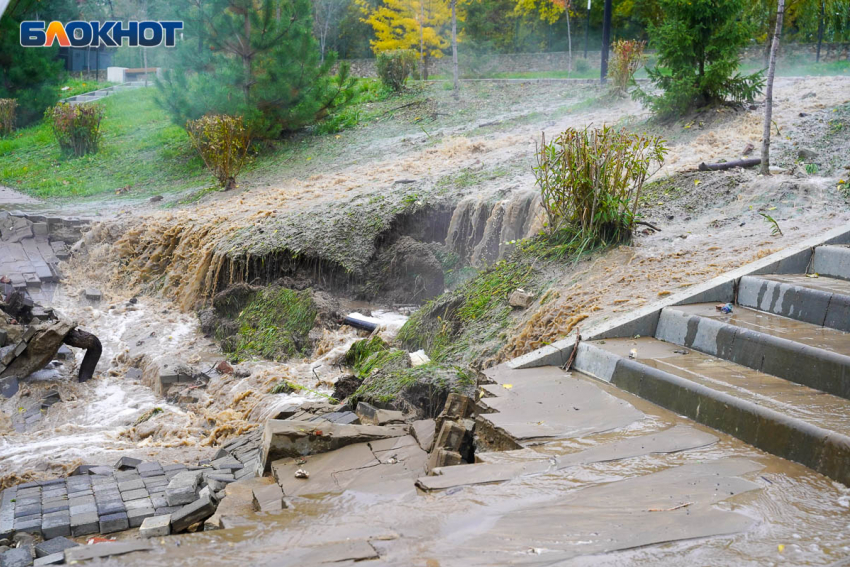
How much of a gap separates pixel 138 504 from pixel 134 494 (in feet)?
0.56

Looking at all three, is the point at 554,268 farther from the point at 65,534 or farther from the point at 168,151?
the point at 168,151

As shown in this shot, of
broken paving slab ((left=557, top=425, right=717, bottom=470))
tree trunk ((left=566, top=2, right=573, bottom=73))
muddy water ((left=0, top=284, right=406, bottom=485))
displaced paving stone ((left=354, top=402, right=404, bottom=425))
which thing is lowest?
muddy water ((left=0, top=284, right=406, bottom=485))

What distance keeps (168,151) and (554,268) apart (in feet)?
49.7

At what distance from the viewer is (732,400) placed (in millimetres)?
3598

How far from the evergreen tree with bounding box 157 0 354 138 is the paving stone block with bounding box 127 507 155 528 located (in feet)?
42.1

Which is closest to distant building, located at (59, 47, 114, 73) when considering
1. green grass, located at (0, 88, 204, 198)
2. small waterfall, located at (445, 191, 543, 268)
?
green grass, located at (0, 88, 204, 198)

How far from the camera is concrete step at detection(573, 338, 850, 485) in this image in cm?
316

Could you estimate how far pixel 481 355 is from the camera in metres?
5.59

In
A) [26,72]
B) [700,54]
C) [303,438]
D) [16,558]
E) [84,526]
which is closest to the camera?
[16,558]

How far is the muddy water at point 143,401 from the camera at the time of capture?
595 cm

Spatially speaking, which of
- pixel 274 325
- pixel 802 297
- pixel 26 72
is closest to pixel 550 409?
pixel 802 297

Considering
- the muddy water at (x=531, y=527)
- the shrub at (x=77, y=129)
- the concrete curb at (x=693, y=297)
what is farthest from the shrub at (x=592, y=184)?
the shrub at (x=77, y=129)

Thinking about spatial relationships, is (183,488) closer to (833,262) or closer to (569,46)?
(833,262)

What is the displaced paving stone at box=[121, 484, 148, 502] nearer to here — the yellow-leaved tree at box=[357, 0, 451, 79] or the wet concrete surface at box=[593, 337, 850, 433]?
the wet concrete surface at box=[593, 337, 850, 433]
